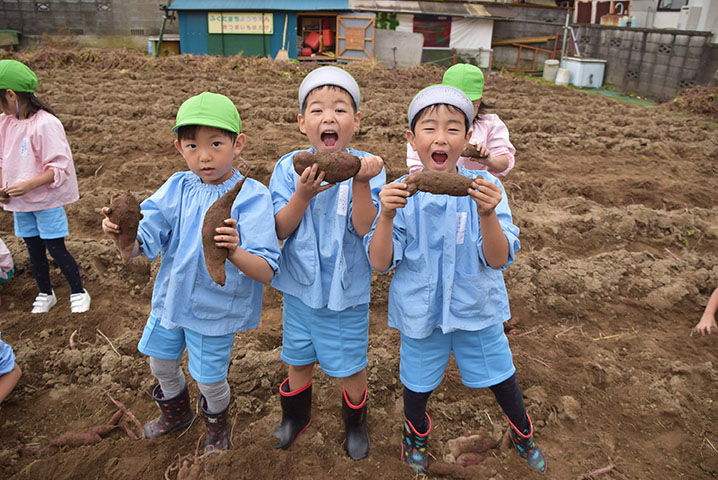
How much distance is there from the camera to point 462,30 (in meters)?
18.4

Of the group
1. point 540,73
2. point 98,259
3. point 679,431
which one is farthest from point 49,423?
point 540,73

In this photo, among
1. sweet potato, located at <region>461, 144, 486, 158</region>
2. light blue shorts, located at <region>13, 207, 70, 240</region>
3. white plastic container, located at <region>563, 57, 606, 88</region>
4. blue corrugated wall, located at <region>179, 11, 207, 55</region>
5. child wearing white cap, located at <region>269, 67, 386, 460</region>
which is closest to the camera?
child wearing white cap, located at <region>269, 67, 386, 460</region>

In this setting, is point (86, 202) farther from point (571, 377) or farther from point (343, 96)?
point (571, 377)

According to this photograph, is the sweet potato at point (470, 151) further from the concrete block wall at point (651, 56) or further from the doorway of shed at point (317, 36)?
the doorway of shed at point (317, 36)

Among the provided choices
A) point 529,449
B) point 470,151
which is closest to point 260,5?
point 470,151

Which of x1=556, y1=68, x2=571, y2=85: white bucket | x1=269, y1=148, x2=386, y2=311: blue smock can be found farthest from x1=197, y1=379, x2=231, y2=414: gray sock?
→ x1=556, y1=68, x2=571, y2=85: white bucket

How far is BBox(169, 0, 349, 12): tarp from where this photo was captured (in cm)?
1641

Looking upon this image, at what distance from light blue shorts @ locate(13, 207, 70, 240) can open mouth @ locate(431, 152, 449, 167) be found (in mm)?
2570

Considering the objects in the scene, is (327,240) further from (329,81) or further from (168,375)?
(168,375)

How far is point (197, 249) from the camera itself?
2006mm

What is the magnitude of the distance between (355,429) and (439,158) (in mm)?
1336

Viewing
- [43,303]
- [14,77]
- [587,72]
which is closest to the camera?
[14,77]

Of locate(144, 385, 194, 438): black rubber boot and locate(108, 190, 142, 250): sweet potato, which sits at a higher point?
locate(108, 190, 142, 250): sweet potato

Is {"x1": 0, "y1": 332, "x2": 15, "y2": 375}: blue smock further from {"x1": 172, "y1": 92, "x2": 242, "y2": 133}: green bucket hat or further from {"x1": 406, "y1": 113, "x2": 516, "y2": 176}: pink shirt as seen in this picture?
{"x1": 406, "y1": 113, "x2": 516, "y2": 176}: pink shirt
